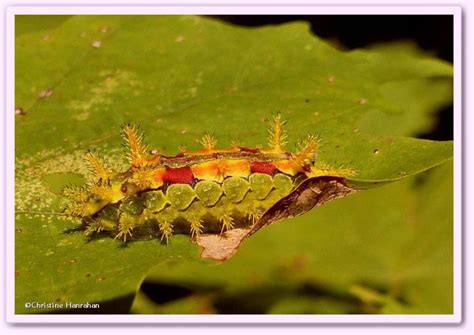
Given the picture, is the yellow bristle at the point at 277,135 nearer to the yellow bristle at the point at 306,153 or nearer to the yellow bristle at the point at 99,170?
the yellow bristle at the point at 306,153

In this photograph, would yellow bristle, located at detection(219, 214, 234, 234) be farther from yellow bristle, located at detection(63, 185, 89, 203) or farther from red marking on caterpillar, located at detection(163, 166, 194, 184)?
yellow bristle, located at detection(63, 185, 89, 203)

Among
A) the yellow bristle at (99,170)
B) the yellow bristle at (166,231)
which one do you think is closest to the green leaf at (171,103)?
the yellow bristle at (166,231)

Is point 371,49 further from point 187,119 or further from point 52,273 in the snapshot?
point 52,273

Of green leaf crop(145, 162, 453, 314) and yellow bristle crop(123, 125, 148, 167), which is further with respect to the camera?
yellow bristle crop(123, 125, 148, 167)

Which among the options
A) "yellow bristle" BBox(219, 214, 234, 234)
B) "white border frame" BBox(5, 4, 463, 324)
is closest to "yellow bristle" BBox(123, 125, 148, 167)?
"yellow bristle" BBox(219, 214, 234, 234)
